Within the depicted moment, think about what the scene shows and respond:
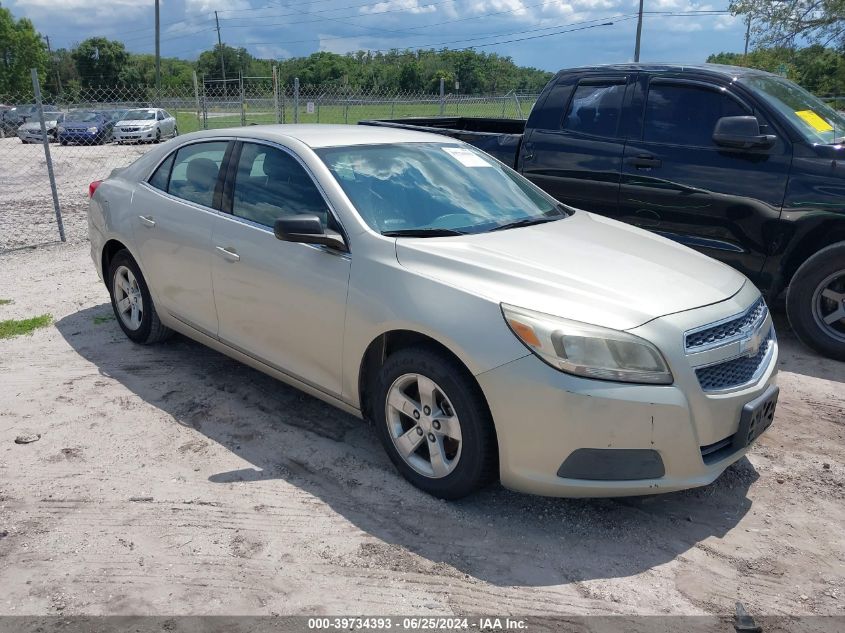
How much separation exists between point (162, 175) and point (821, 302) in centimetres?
472

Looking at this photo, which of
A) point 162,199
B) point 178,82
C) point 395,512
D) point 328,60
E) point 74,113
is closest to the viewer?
point 395,512

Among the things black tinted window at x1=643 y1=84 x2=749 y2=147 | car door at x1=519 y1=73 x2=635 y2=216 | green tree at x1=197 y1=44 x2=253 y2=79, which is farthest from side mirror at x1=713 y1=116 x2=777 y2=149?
green tree at x1=197 y1=44 x2=253 y2=79

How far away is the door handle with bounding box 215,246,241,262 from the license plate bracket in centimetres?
A: 272

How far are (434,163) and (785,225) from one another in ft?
9.09

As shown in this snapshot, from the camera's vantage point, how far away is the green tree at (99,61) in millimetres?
68688

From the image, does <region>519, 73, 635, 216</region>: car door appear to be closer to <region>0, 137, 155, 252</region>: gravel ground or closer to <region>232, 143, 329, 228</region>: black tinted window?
<region>232, 143, 329, 228</region>: black tinted window

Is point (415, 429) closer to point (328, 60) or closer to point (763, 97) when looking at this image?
point (763, 97)

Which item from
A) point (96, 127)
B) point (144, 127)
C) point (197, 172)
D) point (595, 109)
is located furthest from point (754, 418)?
point (96, 127)

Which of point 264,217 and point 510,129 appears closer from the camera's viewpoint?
point 264,217

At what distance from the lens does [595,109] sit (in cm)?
630

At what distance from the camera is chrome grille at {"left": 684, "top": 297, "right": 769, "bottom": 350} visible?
312 centimetres

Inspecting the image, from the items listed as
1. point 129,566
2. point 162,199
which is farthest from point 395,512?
point 162,199

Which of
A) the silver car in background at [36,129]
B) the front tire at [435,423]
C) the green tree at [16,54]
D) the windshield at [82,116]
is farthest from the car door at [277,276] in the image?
the green tree at [16,54]

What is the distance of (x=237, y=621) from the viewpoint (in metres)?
2.73
